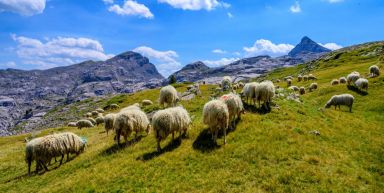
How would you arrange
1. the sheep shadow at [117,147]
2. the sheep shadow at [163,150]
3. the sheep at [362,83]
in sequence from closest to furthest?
the sheep shadow at [163,150] < the sheep shadow at [117,147] < the sheep at [362,83]

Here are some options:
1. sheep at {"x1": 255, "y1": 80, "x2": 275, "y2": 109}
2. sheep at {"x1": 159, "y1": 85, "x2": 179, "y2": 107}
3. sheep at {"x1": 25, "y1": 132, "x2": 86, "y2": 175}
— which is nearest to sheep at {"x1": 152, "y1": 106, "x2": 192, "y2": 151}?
sheep at {"x1": 255, "y1": 80, "x2": 275, "y2": 109}

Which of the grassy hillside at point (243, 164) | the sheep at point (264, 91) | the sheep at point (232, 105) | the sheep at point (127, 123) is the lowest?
the grassy hillside at point (243, 164)

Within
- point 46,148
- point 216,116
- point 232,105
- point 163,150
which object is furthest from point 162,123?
point 46,148

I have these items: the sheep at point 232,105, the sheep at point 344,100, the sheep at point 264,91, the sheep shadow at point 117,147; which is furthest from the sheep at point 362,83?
the sheep shadow at point 117,147

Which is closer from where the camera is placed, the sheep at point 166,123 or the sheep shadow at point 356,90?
the sheep at point 166,123

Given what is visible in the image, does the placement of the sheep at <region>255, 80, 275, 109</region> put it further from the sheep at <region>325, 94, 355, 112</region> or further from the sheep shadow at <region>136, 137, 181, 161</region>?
the sheep at <region>325, 94, 355, 112</region>

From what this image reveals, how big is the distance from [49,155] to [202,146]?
1309cm

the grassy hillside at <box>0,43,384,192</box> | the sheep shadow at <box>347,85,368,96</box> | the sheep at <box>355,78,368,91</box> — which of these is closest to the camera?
the grassy hillside at <box>0,43,384,192</box>

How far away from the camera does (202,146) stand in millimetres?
20141

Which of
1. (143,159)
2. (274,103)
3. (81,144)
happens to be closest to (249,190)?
(143,159)

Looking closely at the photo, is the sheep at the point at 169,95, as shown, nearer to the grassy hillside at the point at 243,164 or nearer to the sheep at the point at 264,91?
the grassy hillside at the point at 243,164

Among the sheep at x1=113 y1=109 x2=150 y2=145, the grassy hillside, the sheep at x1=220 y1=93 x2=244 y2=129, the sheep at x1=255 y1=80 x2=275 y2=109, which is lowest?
the grassy hillside

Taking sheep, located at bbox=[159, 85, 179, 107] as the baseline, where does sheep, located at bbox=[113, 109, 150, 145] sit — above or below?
below

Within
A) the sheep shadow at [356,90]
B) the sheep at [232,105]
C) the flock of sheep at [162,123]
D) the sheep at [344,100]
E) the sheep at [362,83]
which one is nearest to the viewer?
the flock of sheep at [162,123]
